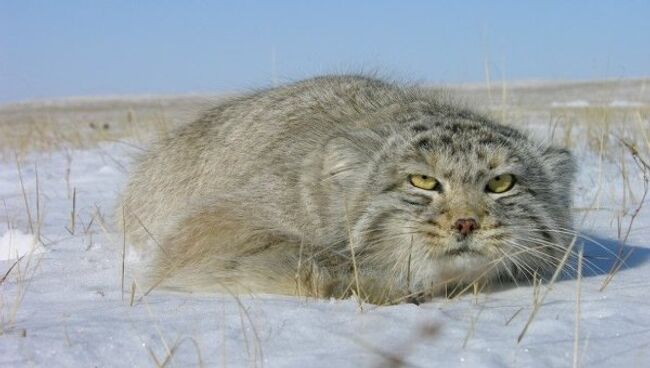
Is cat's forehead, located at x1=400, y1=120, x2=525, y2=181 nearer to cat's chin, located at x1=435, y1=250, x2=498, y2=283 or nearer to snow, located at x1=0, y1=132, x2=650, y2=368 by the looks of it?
cat's chin, located at x1=435, y1=250, x2=498, y2=283

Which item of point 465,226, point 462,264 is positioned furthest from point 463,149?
point 462,264

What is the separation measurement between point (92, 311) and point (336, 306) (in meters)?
Result: 0.93

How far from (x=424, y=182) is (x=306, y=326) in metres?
1.18

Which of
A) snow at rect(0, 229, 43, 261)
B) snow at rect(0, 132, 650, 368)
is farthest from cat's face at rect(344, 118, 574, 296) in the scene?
snow at rect(0, 229, 43, 261)

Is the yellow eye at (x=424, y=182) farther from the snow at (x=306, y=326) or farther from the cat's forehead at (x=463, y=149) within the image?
the snow at (x=306, y=326)

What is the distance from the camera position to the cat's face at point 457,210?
382 centimetres

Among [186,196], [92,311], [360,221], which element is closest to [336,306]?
[360,221]

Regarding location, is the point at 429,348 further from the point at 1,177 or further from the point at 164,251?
the point at 1,177

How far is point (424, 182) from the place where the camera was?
404 centimetres

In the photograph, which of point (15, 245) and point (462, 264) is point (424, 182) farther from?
point (15, 245)

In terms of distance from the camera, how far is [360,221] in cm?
409

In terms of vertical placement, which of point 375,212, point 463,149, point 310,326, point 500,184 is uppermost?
point 463,149

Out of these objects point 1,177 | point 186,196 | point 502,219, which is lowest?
point 1,177

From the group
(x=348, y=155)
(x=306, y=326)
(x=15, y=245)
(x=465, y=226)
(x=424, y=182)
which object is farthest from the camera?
(x=15, y=245)
